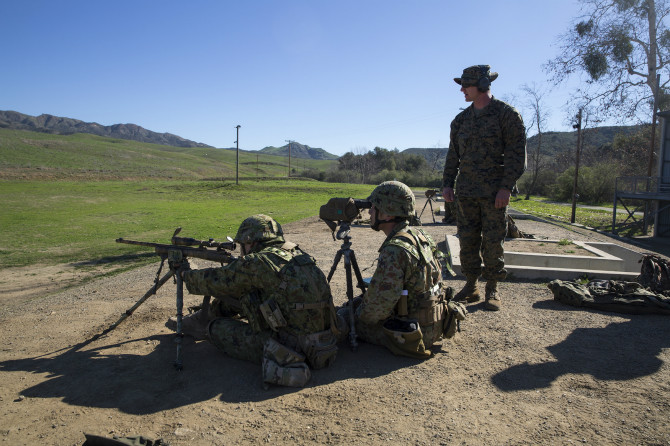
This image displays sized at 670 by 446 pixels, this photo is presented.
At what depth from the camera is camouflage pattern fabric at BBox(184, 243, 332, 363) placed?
11.4ft

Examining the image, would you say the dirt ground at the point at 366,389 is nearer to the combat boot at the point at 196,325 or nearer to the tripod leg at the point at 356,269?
the combat boot at the point at 196,325

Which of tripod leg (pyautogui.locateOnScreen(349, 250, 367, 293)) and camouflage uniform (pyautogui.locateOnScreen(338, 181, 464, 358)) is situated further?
tripod leg (pyautogui.locateOnScreen(349, 250, 367, 293))

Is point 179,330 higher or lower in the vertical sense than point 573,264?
lower

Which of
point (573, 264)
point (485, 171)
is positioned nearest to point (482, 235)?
point (485, 171)

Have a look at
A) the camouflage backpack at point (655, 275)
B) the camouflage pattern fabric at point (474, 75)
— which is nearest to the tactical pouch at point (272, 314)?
the camouflage pattern fabric at point (474, 75)

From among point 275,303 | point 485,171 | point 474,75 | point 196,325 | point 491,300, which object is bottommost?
point 196,325

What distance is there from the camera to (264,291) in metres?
3.64

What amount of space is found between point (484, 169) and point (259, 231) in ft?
9.44

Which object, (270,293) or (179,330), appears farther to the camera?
(179,330)

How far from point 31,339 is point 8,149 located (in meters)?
60.4

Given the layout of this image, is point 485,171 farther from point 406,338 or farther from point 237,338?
point 237,338

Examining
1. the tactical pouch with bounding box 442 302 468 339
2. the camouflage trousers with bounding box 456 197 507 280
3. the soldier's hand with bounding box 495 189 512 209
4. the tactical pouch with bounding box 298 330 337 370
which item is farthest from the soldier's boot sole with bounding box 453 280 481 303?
the tactical pouch with bounding box 298 330 337 370

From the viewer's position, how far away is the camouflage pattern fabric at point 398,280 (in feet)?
11.6

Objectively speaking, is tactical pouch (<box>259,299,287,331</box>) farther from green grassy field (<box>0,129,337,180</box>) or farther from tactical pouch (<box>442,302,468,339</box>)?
green grassy field (<box>0,129,337,180</box>)
